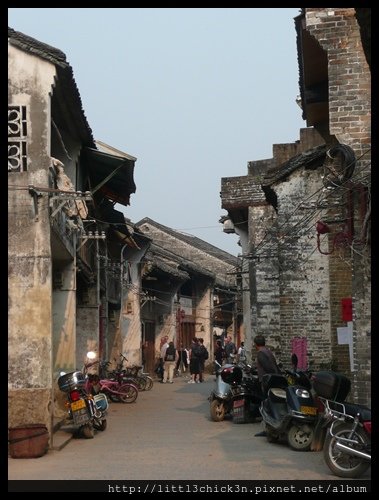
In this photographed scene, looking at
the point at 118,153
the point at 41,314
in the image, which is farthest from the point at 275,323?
the point at 41,314

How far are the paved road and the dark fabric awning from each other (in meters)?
5.57

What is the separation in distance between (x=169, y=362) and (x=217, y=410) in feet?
44.0

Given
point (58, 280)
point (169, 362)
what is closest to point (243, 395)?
point (58, 280)

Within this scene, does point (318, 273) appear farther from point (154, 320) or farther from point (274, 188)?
point (154, 320)

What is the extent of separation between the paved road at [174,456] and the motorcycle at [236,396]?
0.25 meters

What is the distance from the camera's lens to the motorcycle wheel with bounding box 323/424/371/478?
8672mm

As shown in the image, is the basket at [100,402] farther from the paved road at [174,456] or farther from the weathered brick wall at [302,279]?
the weathered brick wall at [302,279]

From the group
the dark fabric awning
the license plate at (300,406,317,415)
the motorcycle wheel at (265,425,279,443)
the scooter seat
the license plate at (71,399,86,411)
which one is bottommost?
the motorcycle wheel at (265,425,279,443)

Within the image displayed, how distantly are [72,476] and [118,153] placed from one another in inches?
387

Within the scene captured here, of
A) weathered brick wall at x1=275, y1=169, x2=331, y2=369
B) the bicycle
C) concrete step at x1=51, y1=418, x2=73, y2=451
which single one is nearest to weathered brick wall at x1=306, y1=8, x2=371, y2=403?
concrete step at x1=51, y1=418, x2=73, y2=451

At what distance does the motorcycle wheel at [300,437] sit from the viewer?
11.3m

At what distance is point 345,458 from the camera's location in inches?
348

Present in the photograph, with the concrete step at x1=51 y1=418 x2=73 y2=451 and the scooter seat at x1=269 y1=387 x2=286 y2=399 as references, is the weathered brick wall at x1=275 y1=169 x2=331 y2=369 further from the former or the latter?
the concrete step at x1=51 y1=418 x2=73 y2=451

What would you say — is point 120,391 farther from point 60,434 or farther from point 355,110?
point 355,110
